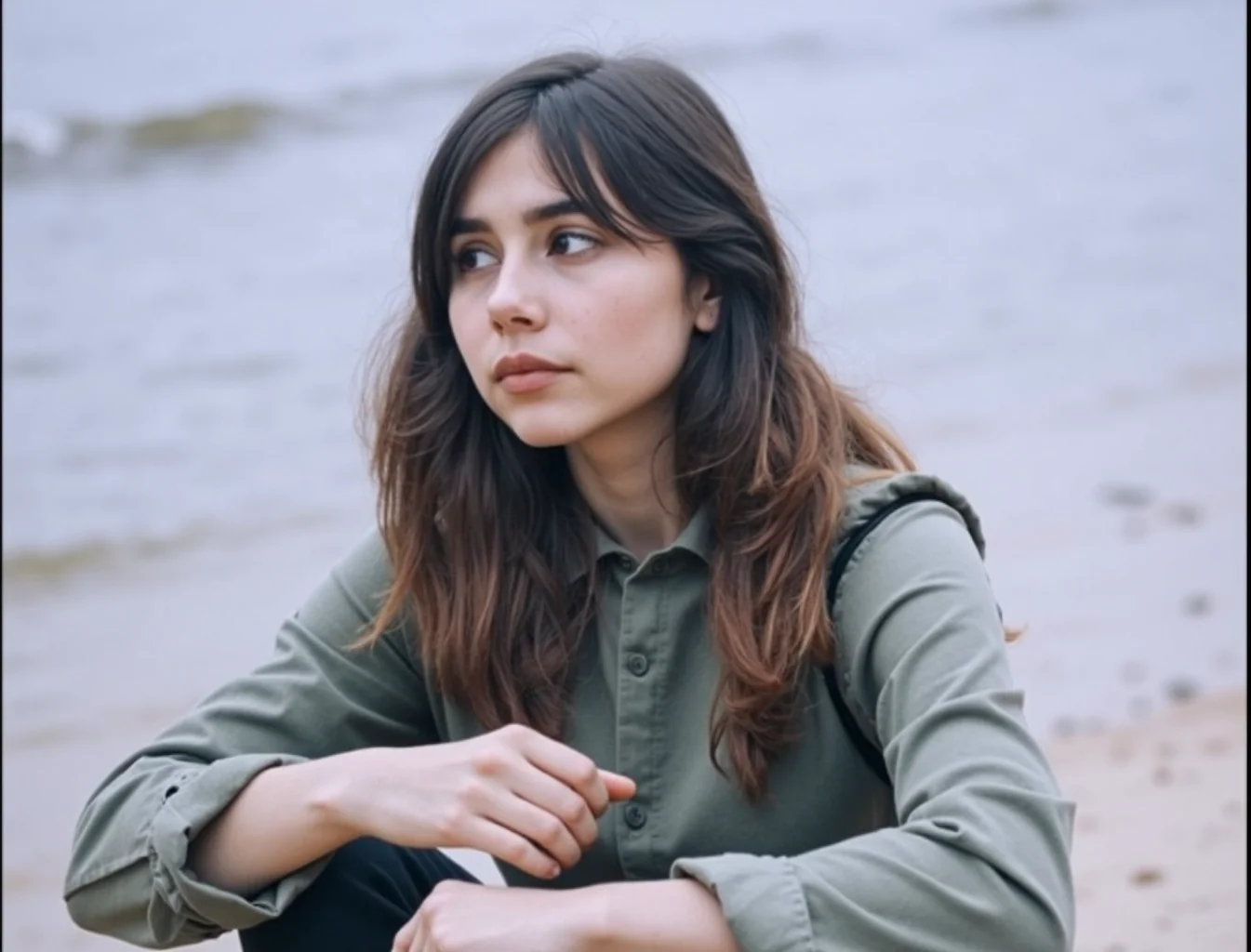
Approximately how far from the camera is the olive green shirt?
2.14 m

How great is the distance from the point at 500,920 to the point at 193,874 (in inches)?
21.6

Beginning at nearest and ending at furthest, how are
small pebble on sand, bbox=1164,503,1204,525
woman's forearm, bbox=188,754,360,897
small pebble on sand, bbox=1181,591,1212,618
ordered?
woman's forearm, bbox=188,754,360,897 → small pebble on sand, bbox=1181,591,1212,618 → small pebble on sand, bbox=1164,503,1204,525

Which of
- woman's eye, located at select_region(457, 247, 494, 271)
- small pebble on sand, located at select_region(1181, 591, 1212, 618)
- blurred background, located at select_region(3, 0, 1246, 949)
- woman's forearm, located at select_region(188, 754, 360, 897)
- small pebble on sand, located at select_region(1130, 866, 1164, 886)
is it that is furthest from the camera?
blurred background, located at select_region(3, 0, 1246, 949)

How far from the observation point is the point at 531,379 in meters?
2.67

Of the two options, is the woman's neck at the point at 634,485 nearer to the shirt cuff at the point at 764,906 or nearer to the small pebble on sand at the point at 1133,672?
the shirt cuff at the point at 764,906

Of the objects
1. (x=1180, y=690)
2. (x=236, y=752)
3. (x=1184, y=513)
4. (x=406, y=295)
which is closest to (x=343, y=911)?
(x=236, y=752)

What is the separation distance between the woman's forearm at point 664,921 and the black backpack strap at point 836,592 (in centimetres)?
43

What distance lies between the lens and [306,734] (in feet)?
9.29

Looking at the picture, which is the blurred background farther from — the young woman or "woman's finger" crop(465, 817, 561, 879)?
"woman's finger" crop(465, 817, 561, 879)

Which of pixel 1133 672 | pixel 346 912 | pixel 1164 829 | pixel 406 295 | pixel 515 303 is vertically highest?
pixel 515 303

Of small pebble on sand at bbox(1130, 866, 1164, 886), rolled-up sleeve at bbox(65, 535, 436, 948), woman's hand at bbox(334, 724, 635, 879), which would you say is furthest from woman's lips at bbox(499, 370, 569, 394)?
small pebble on sand at bbox(1130, 866, 1164, 886)

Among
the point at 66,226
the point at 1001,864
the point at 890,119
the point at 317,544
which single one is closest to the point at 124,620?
the point at 317,544

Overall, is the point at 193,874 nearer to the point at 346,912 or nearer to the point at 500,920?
the point at 346,912

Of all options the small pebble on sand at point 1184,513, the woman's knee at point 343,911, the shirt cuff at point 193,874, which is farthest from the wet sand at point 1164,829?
the shirt cuff at point 193,874
